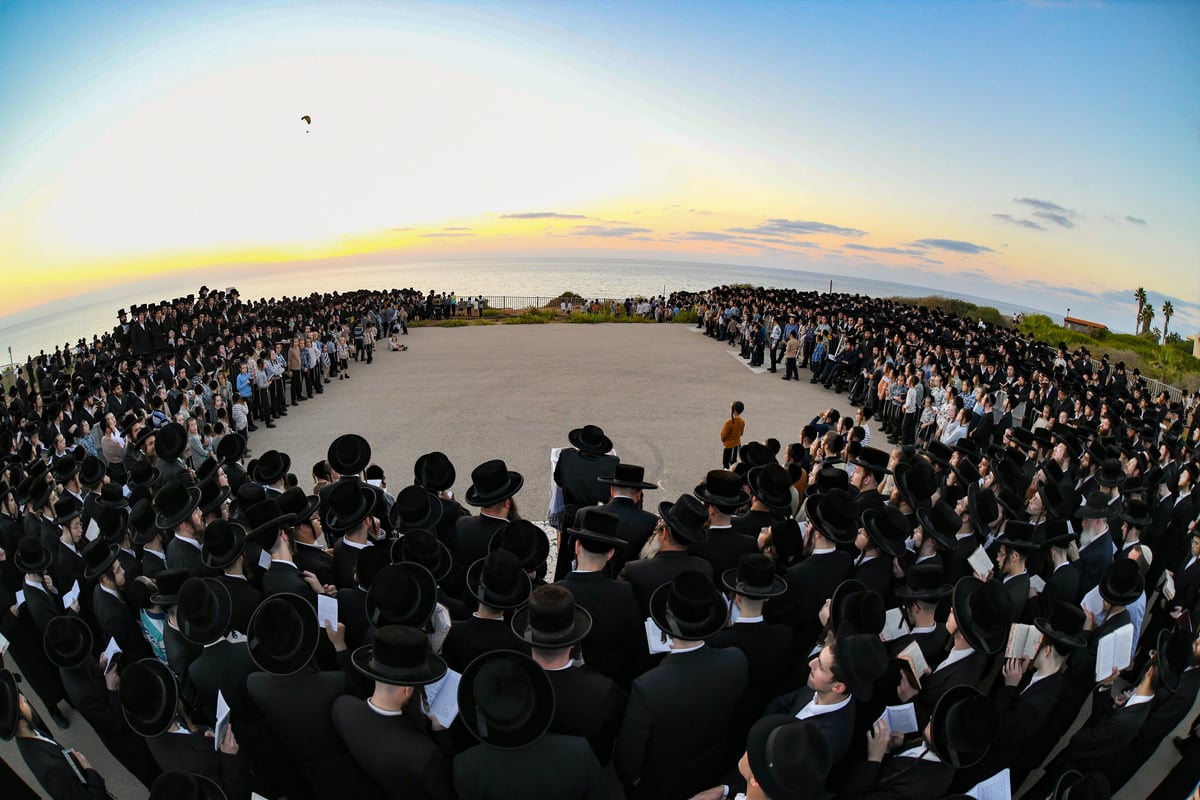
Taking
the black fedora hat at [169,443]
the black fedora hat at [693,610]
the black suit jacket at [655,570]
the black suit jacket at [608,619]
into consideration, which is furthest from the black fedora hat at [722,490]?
the black fedora hat at [169,443]

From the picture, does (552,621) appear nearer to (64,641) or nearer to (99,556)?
(64,641)

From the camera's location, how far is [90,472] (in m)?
6.54

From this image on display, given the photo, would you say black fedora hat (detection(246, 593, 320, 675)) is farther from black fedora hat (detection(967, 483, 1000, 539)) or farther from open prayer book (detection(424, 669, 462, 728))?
black fedora hat (detection(967, 483, 1000, 539))

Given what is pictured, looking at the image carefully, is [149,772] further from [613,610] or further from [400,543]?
[613,610]

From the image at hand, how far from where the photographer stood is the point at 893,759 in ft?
9.71


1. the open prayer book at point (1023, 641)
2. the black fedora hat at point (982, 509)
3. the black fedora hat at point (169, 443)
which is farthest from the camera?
the black fedora hat at point (169, 443)

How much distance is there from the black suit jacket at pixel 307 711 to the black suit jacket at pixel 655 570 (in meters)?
1.87

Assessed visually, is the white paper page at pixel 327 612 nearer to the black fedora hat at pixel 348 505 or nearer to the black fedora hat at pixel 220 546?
the black fedora hat at pixel 220 546

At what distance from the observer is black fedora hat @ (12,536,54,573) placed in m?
4.39

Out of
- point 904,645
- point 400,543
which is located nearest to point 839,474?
point 904,645

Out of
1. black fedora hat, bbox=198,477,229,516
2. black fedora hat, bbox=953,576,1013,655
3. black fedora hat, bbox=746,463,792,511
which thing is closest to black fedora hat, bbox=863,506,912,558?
black fedora hat, bbox=746,463,792,511

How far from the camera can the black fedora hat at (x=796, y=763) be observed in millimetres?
2258

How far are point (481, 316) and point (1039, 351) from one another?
2592 cm

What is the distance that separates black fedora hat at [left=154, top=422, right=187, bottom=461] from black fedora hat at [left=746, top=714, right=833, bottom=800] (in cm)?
801
